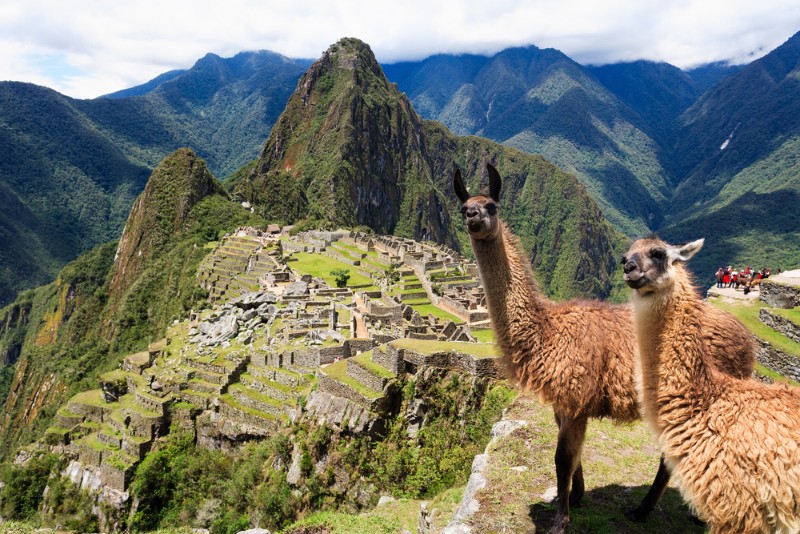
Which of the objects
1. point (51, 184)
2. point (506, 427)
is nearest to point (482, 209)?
point (506, 427)

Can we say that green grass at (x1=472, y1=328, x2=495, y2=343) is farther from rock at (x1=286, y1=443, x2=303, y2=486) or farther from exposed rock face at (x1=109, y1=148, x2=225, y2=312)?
exposed rock face at (x1=109, y1=148, x2=225, y2=312)

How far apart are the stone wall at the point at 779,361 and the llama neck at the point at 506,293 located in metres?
8.65

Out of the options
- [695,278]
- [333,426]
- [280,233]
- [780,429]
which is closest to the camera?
[780,429]

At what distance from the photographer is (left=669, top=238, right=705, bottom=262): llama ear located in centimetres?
327

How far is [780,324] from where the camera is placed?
459 inches

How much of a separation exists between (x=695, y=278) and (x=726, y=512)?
4.98 feet

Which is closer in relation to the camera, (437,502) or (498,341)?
(498,341)

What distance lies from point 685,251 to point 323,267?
36.7m

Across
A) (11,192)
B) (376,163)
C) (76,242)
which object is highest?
(376,163)

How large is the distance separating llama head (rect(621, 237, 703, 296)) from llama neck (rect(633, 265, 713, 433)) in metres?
0.13

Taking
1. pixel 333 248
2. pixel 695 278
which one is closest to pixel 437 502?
pixel 695 278

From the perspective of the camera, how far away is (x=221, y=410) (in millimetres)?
17234

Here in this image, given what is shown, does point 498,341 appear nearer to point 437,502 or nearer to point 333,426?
point 437,502

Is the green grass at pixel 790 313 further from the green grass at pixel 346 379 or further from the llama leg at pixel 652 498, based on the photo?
the green grass at pixel 346 379
